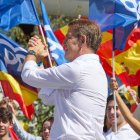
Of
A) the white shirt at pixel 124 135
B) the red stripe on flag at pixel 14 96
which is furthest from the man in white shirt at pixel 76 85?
the red stripe on flag at pixel 14 96

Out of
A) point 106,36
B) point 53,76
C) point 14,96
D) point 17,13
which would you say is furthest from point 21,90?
point 53,76

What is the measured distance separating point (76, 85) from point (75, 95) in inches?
2.9

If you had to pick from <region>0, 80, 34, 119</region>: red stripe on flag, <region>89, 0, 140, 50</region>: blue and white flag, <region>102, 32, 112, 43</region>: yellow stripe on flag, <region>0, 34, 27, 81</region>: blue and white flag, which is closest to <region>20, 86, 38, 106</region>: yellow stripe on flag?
<region>0, 80, 34, 119</region>: red stripe on flag

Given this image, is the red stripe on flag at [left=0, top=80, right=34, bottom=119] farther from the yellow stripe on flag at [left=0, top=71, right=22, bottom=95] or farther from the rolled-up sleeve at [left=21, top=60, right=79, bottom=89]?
the rolled-up sleeve at [left=21, top=60, right=79, bottom=89]

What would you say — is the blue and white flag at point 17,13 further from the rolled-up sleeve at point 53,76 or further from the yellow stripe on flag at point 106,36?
the rolled-up sleeve at point 53,76

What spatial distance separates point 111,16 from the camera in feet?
25.8

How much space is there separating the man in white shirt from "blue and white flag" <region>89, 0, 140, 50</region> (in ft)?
8.35

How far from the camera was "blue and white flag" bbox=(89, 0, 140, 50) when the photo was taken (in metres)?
7.85

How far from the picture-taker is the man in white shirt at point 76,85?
5090 mm

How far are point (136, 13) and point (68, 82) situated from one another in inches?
123

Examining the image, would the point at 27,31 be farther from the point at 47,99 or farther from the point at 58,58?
the point at 47,99

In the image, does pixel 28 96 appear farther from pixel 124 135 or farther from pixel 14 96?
pixel 124 135

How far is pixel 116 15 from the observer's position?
788 centimetres

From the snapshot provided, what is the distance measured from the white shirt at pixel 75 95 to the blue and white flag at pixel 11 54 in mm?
3563
